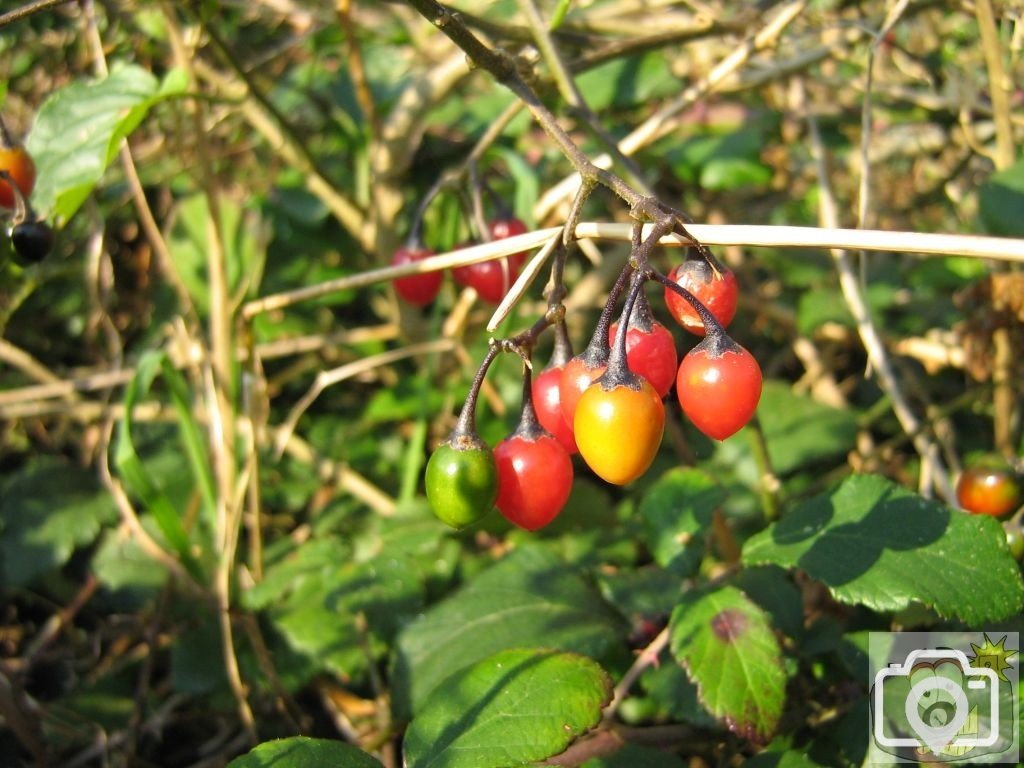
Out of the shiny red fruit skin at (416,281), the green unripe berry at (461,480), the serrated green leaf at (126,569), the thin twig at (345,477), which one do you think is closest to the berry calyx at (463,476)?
the green unripe berry at (461,480)

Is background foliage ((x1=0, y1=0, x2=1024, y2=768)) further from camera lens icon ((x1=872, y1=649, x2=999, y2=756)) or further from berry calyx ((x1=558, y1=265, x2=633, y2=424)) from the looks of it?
berry calyx ((x1=558, y1=265, x2=633, y2=424))

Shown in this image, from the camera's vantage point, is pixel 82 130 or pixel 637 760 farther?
pixel 82 130

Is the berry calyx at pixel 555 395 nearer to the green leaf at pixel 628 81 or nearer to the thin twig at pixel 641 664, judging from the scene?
the thin twig at pixel 641 664

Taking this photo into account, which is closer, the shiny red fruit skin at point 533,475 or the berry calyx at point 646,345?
the berry calyx at point 646,345

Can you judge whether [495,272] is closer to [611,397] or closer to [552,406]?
[552,406]

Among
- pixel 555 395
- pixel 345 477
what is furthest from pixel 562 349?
pixel 345 477

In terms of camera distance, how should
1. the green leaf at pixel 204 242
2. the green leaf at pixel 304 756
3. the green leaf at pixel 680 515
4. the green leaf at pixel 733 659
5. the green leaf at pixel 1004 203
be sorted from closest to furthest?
the green leaf at pixel 304 756 < the green leaf at pixel 733 659 < the green leaf at pixel 680 515 < the green leaf at pixel 1004 203 < the green leaf at pixel 204 242

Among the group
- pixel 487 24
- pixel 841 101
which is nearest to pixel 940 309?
pixel 841 101
